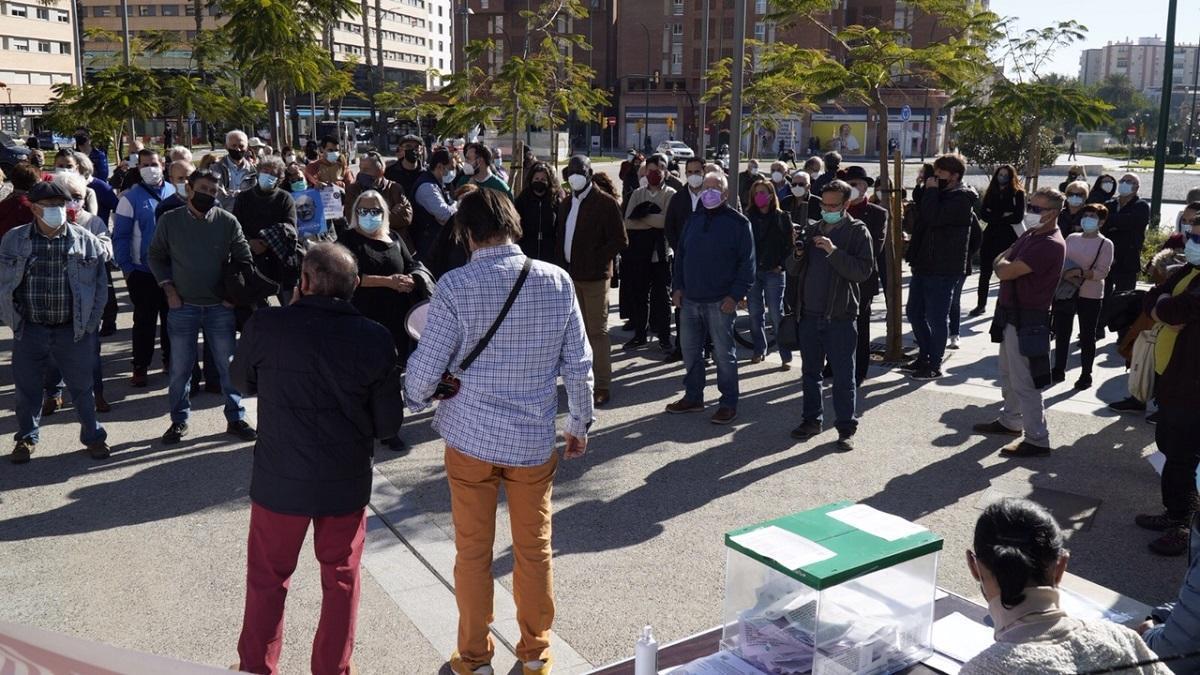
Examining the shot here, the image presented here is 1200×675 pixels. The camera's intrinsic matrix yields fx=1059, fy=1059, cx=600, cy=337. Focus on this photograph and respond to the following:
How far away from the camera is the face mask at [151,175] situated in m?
8.76

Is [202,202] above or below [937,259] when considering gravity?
above

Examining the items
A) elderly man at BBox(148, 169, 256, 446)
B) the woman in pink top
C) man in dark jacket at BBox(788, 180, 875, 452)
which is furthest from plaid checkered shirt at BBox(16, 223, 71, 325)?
the woman in pink top

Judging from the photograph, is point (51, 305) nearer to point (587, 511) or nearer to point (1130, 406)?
point (587, 511)

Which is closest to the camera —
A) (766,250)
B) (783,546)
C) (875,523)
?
(783,546)

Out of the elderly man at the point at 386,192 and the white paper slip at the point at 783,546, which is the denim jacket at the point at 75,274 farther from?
the white paper slip at the point at 783,546

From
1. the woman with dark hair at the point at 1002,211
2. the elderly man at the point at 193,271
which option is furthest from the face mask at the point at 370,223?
the woman with dark hair at the point at 1002,211

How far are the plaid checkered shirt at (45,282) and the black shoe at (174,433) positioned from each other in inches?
44.7

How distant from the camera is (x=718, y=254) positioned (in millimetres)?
7941

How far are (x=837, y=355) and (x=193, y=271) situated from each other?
14.9 ft

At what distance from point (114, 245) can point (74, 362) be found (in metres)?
2.45

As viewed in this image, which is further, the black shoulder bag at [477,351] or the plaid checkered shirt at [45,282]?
the plaid checkered shirt at [45,282]

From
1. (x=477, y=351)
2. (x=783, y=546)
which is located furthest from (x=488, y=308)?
(x=783, y=546)

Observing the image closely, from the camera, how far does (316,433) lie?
4.02 meters

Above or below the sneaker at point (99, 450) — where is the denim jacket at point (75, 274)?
above
